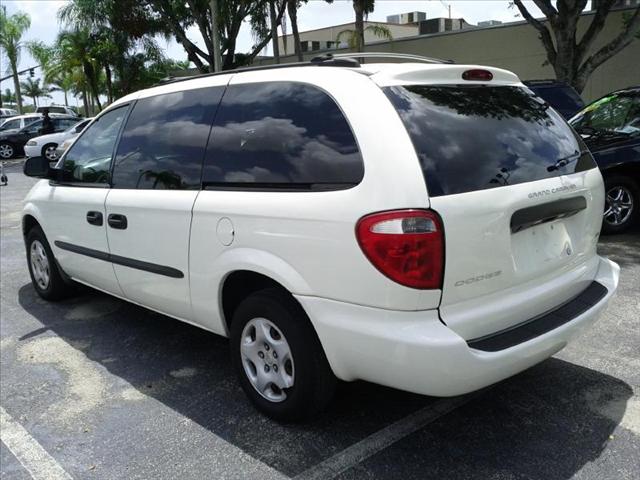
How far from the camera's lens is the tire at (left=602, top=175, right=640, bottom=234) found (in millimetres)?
6637

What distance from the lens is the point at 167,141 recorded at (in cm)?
360

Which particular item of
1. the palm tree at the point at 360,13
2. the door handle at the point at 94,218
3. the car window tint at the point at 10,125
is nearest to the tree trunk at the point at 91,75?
the car window tint at the point at 10,125

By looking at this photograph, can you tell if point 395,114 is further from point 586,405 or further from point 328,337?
point 586,405

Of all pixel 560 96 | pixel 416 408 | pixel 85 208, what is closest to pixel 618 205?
pixel 560 96

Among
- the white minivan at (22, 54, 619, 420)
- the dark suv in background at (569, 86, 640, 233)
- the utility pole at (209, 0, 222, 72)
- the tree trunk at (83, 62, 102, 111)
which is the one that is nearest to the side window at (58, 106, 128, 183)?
the white minivan at (22, 54, 619, 420)

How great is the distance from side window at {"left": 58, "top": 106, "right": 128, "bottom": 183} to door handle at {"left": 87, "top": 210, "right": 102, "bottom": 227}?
0.23 m

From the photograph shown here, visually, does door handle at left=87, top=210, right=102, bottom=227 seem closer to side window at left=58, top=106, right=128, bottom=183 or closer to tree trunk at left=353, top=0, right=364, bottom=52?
side window at left=58, top=106, right=128, bottom=183

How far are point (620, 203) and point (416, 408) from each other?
4.73 meters

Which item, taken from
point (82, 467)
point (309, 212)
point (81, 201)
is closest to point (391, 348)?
point (309, 212)

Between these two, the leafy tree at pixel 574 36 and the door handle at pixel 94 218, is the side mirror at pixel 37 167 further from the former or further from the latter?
the leafy tree at pixel 574 36

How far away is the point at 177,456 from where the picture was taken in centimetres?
288

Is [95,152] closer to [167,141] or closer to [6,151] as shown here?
[167,141]

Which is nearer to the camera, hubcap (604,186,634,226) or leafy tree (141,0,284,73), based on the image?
hubcap (604,186,634,226)

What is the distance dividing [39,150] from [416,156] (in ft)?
63.5
